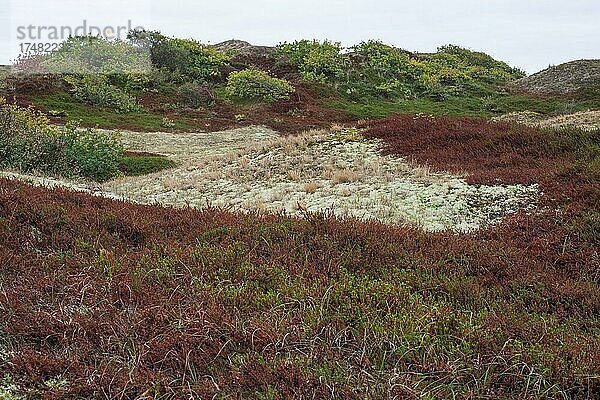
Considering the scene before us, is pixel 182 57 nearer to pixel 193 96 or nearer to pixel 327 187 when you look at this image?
pixel 193 96

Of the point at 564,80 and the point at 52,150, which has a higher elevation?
the point at 564,80

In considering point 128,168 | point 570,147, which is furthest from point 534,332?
point 128,168

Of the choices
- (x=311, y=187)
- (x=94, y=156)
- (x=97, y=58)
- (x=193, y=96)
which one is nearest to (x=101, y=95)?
(x=193, y=96)

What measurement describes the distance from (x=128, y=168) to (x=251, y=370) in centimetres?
2041

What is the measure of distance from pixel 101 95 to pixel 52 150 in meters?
22.2

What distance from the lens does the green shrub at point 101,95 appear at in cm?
4062

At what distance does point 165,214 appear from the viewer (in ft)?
28.2

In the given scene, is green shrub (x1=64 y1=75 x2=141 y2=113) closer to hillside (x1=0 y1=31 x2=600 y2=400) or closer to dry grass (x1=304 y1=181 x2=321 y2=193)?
hillside (x1=0 y1=31 x2=600 y2=400)

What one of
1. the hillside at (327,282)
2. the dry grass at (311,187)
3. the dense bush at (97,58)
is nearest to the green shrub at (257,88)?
the dense bush at (97,58)

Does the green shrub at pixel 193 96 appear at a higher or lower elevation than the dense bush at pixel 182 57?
lower

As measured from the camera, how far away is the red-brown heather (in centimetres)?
376

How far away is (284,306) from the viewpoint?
4891 mm

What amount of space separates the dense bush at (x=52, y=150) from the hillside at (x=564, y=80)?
4217cm

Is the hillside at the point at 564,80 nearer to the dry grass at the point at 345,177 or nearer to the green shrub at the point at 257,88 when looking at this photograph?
the green shrub at the point at 257,88
